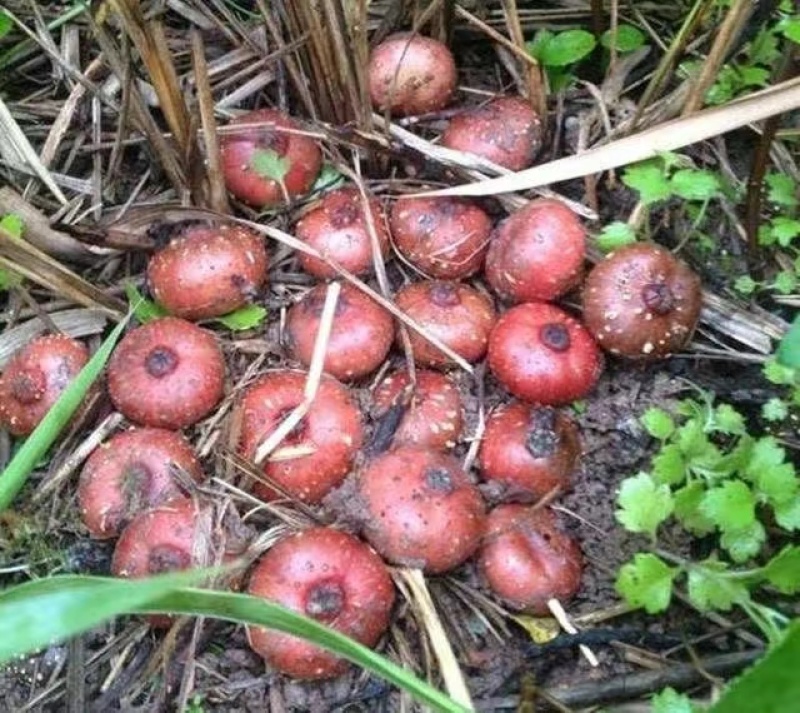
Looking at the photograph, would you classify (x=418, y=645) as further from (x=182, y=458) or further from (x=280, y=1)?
(x=280, y=1)

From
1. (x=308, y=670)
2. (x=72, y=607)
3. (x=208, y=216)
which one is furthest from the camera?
(x=208, y=216)

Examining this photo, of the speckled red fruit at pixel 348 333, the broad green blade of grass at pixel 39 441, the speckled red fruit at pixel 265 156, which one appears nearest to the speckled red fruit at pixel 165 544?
the broad green blade of grass at pixel 39 441

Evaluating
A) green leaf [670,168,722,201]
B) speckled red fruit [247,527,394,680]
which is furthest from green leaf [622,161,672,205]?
speckled red fruit [247,527,394,680]

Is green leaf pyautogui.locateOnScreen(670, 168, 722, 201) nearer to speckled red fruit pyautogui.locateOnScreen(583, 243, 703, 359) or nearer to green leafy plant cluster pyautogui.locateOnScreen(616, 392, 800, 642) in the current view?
speckled red fruit pyautogui.locateOnScreen(583, 243, 703, 359)

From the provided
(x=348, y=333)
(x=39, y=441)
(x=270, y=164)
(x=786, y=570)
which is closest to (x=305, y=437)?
(x=348, y=333)

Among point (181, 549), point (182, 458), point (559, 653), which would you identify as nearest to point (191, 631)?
point (181, 549)

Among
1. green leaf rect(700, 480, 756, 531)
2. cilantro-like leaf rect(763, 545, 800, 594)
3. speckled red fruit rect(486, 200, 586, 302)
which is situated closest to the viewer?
cilantro-like leaf rect(763, 545, 800, 594)

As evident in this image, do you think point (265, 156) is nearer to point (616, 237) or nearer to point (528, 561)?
point (616, 237)
